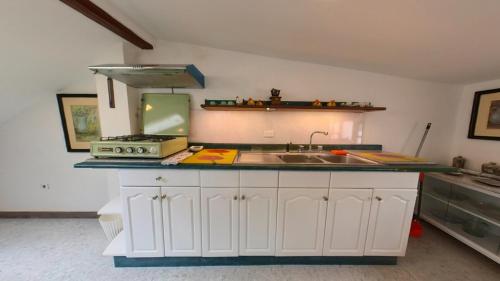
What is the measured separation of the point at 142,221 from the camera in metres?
1.39

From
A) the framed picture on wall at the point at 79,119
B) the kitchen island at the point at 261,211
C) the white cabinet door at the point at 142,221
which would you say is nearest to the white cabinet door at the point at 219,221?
the kitchen island at the point at 261,211

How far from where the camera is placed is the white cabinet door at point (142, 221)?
1352 mm

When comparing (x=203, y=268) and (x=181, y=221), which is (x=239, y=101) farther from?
(x=203, y=268)

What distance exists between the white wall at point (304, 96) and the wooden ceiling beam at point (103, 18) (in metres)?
0.33

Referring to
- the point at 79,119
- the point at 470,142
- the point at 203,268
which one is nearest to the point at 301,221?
the point at 203,268

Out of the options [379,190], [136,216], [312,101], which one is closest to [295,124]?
[312,101]

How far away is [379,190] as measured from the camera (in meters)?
1.39

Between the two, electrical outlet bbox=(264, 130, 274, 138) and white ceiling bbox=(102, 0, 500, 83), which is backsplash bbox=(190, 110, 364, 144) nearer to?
electrical outlet bbox=(264, 130, 274, 138)

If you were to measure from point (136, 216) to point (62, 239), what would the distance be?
1.20 metres

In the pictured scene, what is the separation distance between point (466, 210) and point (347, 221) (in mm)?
1324

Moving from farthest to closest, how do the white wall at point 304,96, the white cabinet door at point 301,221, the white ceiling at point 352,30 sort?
the white wall at point 304,96 < the white cabinet door at point 301,221 < the white ceiling at point 352,30

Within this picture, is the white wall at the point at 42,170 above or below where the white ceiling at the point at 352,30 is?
below

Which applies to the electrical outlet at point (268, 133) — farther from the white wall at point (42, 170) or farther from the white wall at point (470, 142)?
the white wall at point (470, 142)

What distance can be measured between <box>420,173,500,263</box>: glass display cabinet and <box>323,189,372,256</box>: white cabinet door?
1102 mm
